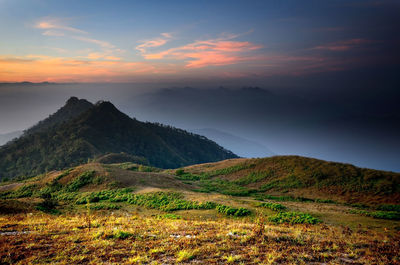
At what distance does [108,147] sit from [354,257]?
13692 cm

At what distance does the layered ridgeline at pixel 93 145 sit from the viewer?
365 ft

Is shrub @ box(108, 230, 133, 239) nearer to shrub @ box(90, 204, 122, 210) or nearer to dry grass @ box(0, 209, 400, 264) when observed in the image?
dry grass @ box(0, 209, 400, 264)

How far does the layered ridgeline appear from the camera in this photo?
111 m

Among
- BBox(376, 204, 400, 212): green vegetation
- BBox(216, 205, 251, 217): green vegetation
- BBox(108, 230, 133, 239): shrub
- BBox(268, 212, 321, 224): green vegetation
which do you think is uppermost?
BBox(108, 230, 133, 239): shrub

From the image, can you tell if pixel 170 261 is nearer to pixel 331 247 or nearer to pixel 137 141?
pixel 331 247

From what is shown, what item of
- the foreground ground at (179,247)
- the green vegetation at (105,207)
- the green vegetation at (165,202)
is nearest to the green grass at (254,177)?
the green vegetation at (165,202)

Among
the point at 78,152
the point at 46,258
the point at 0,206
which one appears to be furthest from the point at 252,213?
the point at 78,152

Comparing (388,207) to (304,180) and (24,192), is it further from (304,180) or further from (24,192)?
(24,192)

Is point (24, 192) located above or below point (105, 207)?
below

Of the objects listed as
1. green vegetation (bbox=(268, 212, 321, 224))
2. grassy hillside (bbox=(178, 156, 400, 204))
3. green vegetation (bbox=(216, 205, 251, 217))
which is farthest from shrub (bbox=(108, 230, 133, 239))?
grassy hillside (bbox=(178, 156, 400, 204))

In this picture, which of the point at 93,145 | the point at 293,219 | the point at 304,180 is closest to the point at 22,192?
the point at 293,219

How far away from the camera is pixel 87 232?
9906 mm

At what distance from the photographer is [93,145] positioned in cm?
12456

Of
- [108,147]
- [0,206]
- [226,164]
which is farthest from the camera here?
[108,147]
